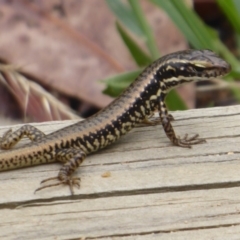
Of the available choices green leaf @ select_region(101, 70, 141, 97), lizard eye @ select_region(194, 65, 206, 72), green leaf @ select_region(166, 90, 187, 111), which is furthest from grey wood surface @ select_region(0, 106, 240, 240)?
green leaf @ select_region(166, 90, 187, 111)

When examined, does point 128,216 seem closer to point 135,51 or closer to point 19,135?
point 19,135

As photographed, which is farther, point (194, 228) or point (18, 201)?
point (18, 201)

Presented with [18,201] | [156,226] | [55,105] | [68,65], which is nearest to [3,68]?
[55,105]

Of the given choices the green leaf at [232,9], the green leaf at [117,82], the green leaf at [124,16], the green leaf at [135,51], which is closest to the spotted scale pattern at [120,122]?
the green leaf at [117,82]

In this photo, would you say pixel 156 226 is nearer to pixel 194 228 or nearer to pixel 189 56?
pixel 194 228

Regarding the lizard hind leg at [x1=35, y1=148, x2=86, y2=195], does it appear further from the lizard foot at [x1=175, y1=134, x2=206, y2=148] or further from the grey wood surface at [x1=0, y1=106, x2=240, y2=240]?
the lizard foot at [x1=175, y1=134, x2=206, y2=148]

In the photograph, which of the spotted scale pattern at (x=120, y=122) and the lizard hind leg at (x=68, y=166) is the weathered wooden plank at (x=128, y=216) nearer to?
the lizard hind leg at (x=68, y=166)

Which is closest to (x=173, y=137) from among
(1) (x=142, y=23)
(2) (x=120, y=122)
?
(2) (x=120, y=122)
